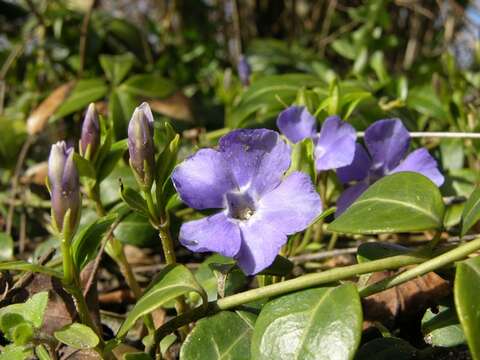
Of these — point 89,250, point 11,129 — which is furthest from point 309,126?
point 11,129

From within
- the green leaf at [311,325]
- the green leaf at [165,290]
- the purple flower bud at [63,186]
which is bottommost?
the green leaf at [311,325]

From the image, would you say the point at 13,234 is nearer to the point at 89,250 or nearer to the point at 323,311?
the point at 89,250

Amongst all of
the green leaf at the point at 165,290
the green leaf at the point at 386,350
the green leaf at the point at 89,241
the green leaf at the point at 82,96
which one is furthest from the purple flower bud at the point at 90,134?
the green leaf at the point at 82,96

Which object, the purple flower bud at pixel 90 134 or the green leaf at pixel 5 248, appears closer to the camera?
the purple flower bud at pixel 90 134

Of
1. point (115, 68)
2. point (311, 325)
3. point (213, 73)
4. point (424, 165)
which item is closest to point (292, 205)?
point (311, 325)

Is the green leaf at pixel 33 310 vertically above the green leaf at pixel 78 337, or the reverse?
the green leaf at pixel 33 310

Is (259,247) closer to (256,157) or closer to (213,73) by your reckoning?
(256,157)

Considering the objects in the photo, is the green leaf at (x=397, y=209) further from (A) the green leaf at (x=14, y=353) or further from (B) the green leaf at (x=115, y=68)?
(B) the green leaf at (x=115, y=68)
